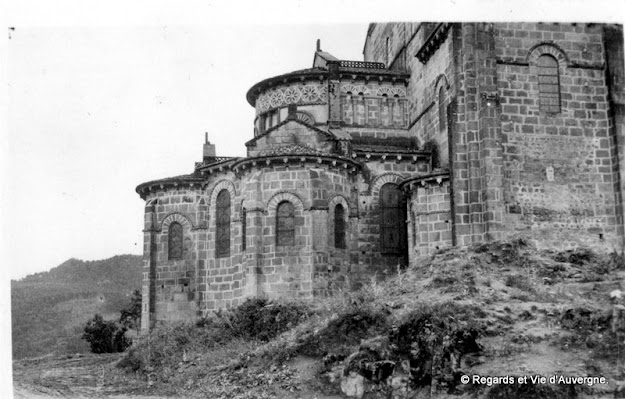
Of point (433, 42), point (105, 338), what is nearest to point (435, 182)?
point (433, 42)

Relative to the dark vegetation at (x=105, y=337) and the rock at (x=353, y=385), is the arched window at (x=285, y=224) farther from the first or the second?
the dark vegetation at (x=105, y=337)

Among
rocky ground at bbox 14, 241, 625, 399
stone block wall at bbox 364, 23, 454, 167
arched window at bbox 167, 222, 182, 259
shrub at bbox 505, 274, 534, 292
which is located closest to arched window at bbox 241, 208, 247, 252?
arched window at bbox 167, 222, 182, 259

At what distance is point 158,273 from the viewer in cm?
3234

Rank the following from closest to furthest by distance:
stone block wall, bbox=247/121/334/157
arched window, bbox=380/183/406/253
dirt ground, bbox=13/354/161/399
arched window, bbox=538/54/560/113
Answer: dirt ground, bbox=13/354/161/399
arched window, bbox=538/54/560/113
arched window, bbox=380/183/406/253
stone block wall, bbox=247/121/334/157

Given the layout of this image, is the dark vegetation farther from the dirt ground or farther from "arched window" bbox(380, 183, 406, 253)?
"arched window" bbox(380, 183, 406, 253)

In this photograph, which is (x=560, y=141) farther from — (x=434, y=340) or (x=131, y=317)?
(x=131, y=317)

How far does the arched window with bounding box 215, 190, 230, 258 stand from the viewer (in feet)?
102

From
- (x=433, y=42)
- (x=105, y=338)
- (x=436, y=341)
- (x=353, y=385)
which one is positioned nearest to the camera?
(x=436, y=341)

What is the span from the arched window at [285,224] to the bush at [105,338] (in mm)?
14436

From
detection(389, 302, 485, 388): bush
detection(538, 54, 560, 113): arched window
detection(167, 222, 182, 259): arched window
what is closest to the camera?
detection(389, 302, 485, 388): bush

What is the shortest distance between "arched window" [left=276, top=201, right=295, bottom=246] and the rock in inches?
399

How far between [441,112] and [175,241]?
1241 cm

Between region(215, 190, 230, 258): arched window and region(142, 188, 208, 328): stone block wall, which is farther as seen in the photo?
region(142, 188, 208, 328): stone block wall

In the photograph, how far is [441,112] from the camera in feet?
98.1
